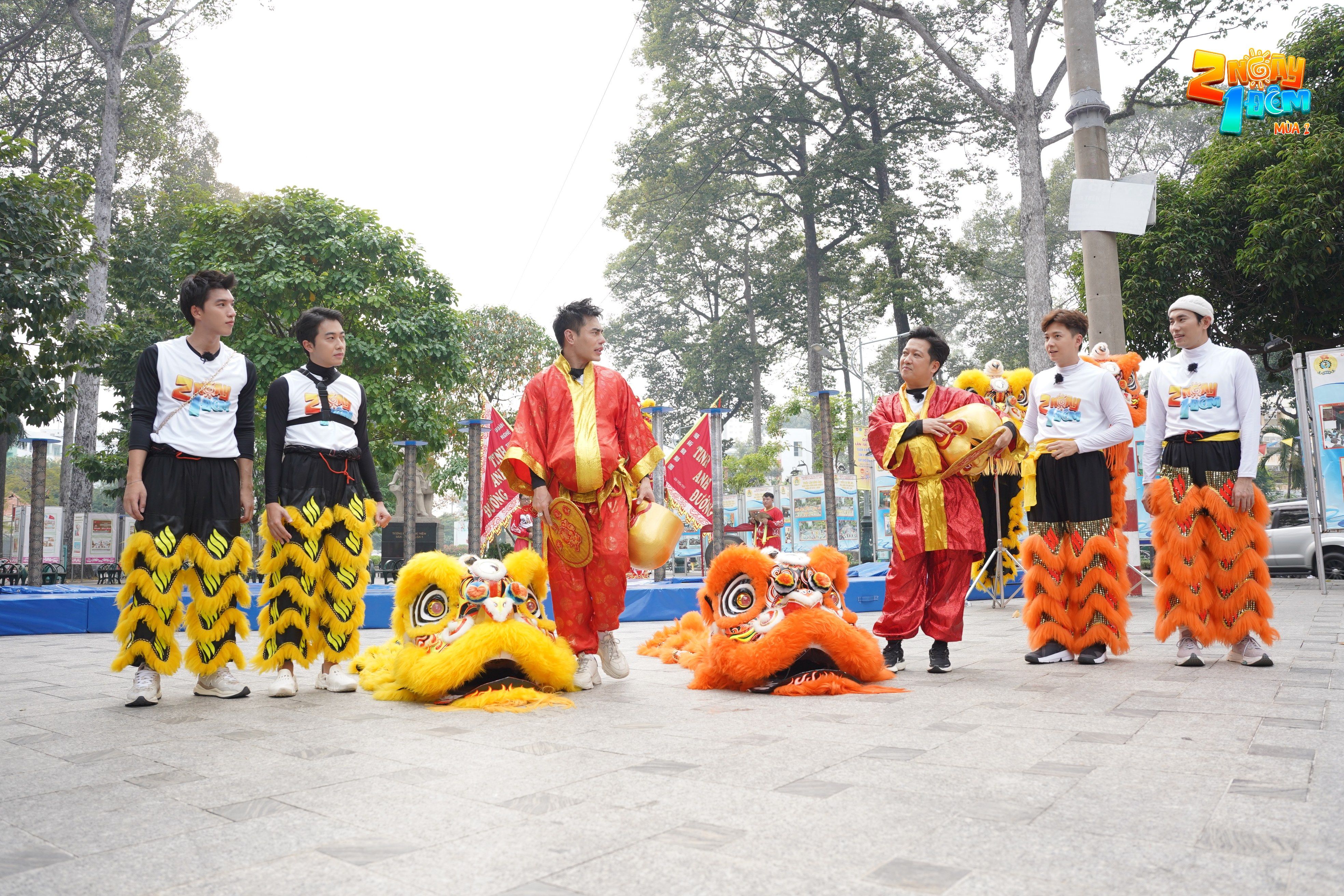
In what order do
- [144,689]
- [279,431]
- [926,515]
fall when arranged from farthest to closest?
[926,515]
[279,431]
[144,689]

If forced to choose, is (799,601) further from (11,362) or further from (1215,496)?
(11,362)

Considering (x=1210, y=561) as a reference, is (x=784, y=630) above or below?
below

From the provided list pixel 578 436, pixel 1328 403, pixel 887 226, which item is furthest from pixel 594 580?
pixel 887 226

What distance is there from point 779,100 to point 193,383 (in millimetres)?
22955

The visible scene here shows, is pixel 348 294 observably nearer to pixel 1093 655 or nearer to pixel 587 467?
pixel 587 467

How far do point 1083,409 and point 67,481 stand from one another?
920 inches

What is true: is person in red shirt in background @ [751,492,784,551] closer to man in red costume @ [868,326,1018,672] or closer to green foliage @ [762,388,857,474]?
man in red costume @ [868,326,1018,672]

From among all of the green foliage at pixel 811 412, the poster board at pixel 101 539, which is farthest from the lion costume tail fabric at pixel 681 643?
the green foliage at pixel 811 412

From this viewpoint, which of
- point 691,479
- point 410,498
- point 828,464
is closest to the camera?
point 828,464

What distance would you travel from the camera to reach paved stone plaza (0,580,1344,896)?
5.01ft

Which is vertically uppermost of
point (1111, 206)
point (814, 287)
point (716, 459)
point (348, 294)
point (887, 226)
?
point (887, 226)

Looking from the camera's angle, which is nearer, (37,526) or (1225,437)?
(1225,437)

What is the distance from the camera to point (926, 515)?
13.9 feet

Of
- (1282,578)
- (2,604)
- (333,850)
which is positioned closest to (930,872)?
(333,850)
